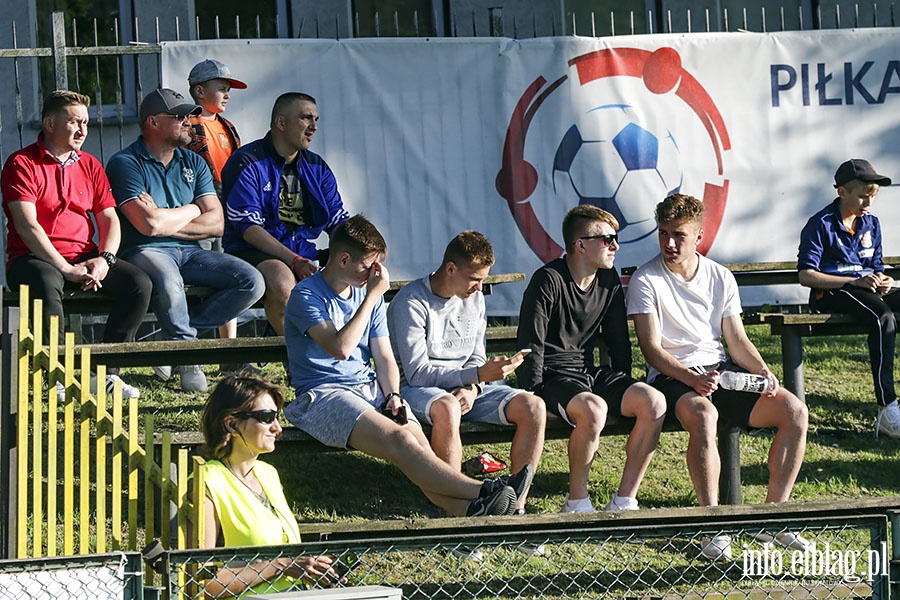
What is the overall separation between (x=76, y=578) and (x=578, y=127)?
20.7ft

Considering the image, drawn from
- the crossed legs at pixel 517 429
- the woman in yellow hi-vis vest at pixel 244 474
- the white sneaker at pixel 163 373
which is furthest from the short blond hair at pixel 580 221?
the white sneaker at pixel 163 373

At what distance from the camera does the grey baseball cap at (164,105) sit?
7500 mm

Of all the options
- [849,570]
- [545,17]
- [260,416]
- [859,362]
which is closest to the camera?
[260,416]

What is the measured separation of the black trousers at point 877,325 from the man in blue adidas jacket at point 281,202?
9.54ft

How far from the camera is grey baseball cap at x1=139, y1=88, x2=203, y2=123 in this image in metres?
7.50

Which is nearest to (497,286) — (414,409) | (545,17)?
(414,409)

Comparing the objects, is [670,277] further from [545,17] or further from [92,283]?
[545,17]

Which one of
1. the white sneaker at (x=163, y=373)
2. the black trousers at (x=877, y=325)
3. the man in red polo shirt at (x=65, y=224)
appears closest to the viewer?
the man in red polo shirt at (x=65, y=224)

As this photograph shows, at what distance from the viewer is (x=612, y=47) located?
9.75 m

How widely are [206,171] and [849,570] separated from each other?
4.09 meters

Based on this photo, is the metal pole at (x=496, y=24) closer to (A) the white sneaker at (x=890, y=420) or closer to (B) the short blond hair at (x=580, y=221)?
(B) the short blond hair at (x=580, y=221)

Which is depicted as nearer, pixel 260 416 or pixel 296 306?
pixel 260 416

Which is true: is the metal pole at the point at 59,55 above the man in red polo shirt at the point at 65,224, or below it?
above

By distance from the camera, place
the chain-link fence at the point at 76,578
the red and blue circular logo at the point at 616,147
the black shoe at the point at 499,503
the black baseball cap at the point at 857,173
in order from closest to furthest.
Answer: the chain-link fence at the point at 76,578, the black shoe at the point at 499,503, the black baseball cap at the point at 857,173, the red and blue circular logo at the point at 616,147
